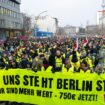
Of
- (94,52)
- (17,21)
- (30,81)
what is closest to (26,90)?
(30,81)

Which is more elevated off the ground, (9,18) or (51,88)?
(9,18)

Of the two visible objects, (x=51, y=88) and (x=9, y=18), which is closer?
(x=51, y=88)

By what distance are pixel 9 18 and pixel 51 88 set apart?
79.9 metres

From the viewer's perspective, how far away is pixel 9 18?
90312 mm

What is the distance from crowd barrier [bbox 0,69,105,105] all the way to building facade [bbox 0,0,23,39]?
6361 centimetres

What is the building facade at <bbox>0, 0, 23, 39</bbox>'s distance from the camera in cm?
8094

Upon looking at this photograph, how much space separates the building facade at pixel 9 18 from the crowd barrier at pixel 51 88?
6361 centimetres

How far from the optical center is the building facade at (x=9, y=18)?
80.9 meters

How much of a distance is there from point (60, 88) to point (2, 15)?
72.7m

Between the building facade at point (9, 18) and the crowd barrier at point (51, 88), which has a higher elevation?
the building facade at point (9, 18)

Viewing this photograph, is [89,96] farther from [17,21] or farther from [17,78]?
[17,21]

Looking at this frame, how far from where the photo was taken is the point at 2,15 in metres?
82.8

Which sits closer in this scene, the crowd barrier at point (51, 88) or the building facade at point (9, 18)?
the crowd barrier at point (51, 88)

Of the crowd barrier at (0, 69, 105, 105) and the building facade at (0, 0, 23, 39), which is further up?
the building facade at (0, 0, 23, 39)
